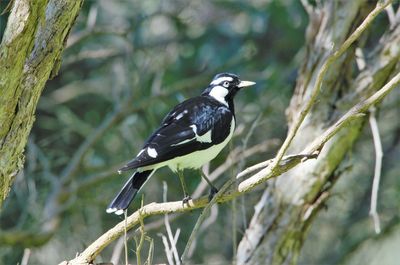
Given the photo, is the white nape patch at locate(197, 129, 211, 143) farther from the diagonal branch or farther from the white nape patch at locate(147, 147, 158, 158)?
the diagonal branch

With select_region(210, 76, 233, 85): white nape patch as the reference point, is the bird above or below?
below

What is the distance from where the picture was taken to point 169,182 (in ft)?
Result: 21.5

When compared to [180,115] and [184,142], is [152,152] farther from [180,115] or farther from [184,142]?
[180,115]

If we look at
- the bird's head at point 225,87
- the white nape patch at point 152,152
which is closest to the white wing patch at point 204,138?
the white nape patch at point 152,152

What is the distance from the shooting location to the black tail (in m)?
3.89

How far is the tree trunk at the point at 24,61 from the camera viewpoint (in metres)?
2.78

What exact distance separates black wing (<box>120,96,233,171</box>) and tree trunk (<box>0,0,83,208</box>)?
2.98 feet

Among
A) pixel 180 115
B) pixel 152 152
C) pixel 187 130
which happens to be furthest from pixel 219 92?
pixel 152 152

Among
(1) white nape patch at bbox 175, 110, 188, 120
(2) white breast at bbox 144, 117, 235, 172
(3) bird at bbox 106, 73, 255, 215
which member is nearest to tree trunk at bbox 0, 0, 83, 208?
(3) bird at bbox 106, 73, 255, 215

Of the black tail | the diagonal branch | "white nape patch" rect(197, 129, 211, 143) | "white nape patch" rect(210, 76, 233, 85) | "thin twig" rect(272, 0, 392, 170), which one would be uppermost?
"white nape patch" rect(210, 76, 233, 85)

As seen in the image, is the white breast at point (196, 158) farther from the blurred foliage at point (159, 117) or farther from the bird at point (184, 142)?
the blurred foliage at point (159, 117)

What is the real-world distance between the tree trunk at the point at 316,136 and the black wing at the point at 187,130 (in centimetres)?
48

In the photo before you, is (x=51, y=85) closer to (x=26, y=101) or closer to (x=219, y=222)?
(x=219, y=222)

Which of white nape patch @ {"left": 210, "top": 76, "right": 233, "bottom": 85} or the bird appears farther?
white nape patch @ {"left": 210, "top": 76, "right": 233, "bottom": 85}
